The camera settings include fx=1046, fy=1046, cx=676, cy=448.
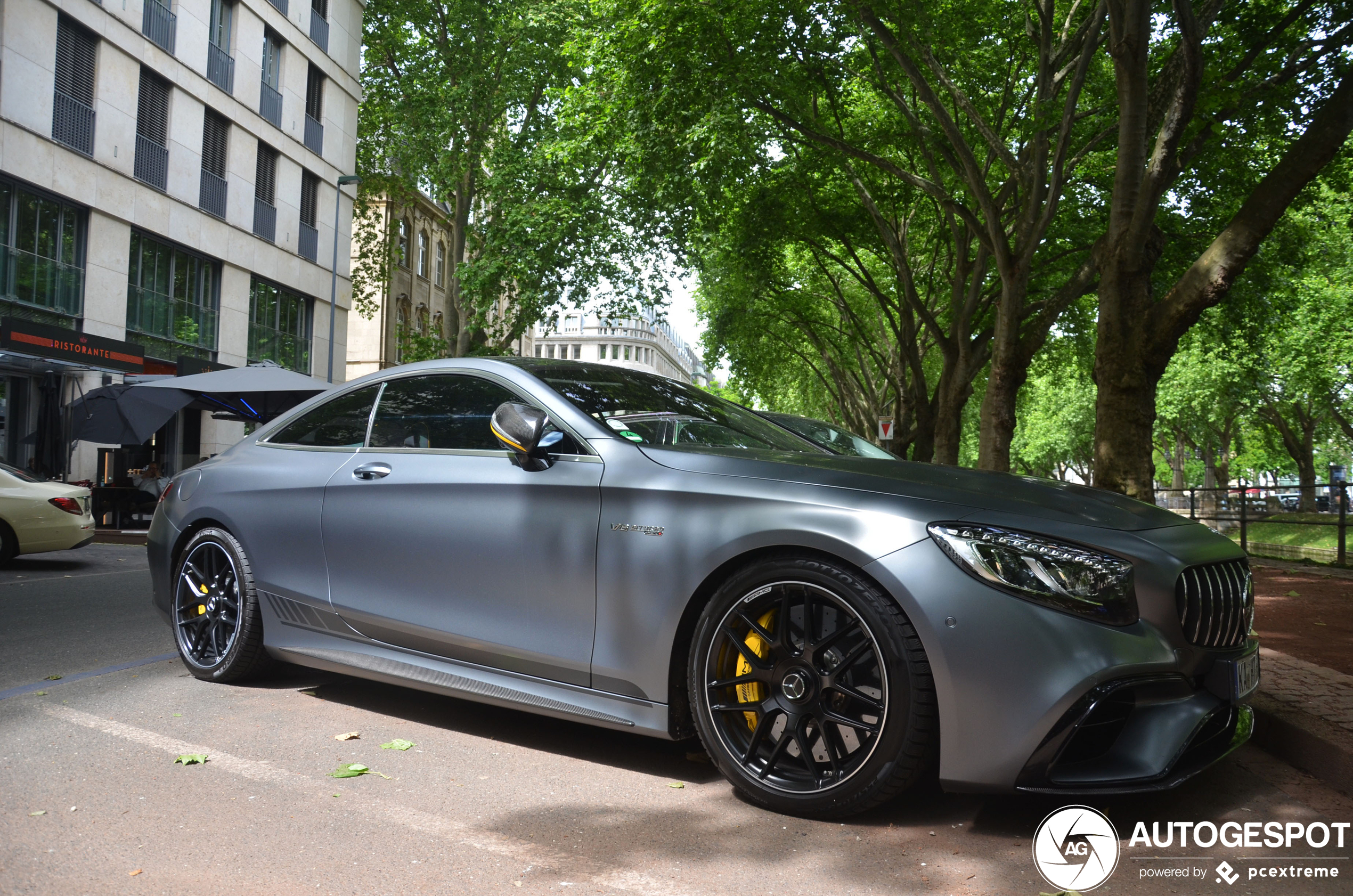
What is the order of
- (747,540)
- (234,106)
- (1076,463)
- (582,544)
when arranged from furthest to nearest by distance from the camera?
(1076,463)
(234,106)
(582,544)
(747,540)

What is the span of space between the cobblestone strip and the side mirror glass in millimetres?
3100

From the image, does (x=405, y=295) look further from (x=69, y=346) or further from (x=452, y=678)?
(x=452, y=678)

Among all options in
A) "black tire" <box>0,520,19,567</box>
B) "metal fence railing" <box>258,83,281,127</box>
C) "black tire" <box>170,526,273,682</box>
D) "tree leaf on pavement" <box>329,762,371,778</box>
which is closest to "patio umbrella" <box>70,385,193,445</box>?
"black tire" <box>0,520,19,567</box>

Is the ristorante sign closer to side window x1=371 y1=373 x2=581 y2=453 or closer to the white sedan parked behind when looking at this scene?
the white sedan parked behind

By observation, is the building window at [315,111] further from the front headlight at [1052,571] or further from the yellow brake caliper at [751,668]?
the front headlight at [1052,571]

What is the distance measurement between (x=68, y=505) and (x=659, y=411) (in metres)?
9.50

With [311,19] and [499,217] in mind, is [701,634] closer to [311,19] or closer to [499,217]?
[499,217]

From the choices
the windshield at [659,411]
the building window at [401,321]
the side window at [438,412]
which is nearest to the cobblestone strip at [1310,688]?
the windshield at [659,411]

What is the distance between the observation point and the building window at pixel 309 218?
95.4 feet

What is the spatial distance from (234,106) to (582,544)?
25224 mm

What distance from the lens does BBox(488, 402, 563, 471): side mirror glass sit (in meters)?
3.69

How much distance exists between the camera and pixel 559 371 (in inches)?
168

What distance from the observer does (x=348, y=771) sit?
11.9 ft

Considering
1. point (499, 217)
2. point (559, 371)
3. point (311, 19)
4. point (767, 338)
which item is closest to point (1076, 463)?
point (767, 338)
